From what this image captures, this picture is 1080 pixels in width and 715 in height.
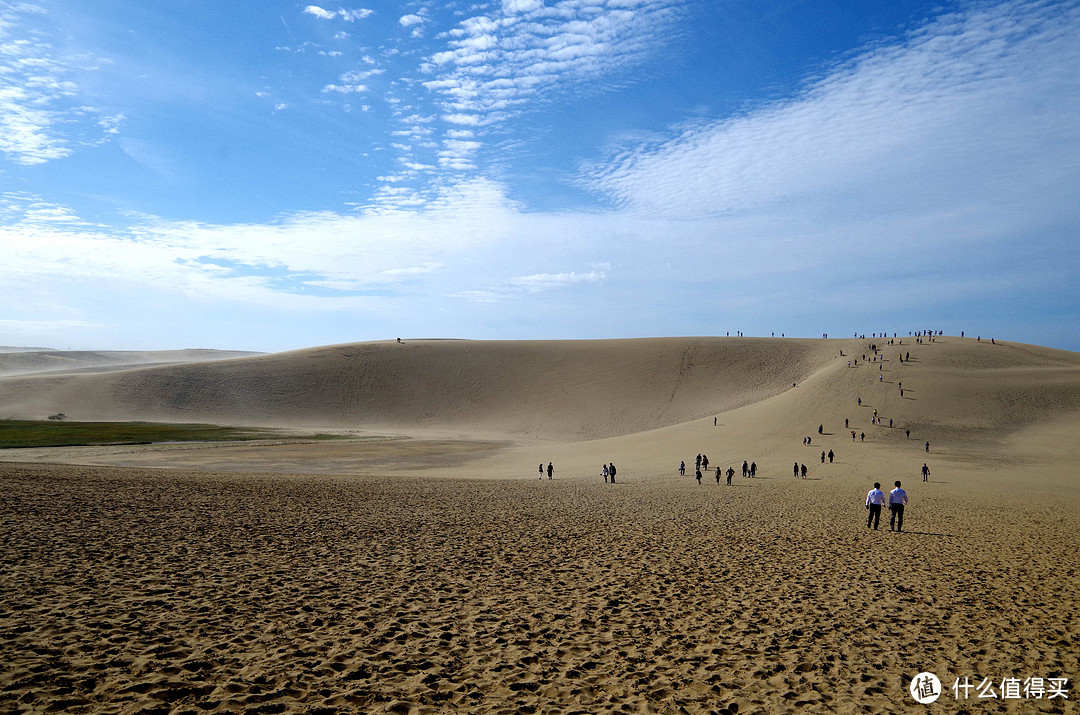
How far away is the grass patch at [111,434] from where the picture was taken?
4375 cm

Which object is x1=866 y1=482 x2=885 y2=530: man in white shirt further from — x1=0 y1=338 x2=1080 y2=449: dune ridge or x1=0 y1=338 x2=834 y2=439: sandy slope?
x1=0 y1=338 x2=834 y2=439: sandy slope

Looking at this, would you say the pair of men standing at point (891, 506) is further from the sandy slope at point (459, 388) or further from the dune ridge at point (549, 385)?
the sandy slope at point (459, 388)

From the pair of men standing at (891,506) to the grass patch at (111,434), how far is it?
48162 millimetres

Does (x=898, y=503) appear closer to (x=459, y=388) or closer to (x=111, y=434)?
(x=111, y=434)

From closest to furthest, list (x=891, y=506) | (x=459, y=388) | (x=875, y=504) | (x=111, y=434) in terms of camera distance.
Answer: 1. (x=891, y=506)
2. (x=875, y=504)
3. (x=111, y=434)
4. (x=459, y=388)

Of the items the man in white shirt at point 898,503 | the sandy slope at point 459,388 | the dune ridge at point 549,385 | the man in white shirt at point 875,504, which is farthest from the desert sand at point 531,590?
the sandy slope at point 459,388

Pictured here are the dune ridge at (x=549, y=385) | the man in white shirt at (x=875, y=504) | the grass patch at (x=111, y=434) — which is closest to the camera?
the man in white shirt at (x=875, y=504)

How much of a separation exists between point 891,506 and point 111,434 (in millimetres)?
56319

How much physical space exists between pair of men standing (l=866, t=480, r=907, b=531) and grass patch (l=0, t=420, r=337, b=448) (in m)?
48.2

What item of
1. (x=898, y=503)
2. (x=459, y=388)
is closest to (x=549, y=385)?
(x=459, y=388)

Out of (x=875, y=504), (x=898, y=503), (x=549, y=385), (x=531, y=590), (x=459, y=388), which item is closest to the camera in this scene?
(x=531, y=590)

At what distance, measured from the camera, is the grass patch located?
43750mm

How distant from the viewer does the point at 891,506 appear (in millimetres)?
15742

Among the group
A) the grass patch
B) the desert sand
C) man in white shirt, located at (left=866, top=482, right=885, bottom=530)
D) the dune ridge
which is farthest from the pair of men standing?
the grass patch
